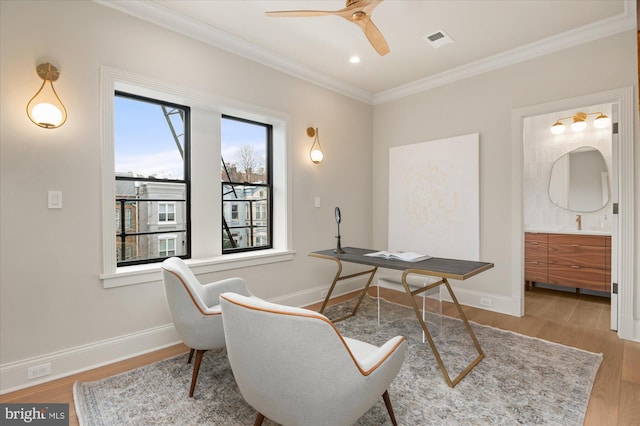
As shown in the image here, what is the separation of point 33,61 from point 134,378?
220 centimetres

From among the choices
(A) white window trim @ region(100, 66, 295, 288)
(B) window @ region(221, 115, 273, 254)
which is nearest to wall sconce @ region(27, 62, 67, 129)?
(A) white window trim @ region(100, 66, 295, 288)

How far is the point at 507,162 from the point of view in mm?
3447

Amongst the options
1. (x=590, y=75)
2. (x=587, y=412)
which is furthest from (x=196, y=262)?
(x=590, y=75)

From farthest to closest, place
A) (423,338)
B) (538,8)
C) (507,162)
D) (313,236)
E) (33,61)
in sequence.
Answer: (313,236) → (507,162) → (423,338) → (538,8) → (33,61)

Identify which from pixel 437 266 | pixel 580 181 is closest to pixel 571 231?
pixel 580 181

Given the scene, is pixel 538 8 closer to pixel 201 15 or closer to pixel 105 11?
pixel 201 15

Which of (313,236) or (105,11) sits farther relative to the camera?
(313,236)

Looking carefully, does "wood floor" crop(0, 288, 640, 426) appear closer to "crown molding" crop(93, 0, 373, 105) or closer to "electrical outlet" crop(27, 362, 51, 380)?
"electrical outlet" crop(27, 362, 51, 380)

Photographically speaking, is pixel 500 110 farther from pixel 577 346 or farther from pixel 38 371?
pixel 38 371

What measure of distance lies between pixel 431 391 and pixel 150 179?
270 cm

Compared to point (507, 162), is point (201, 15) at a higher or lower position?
higher

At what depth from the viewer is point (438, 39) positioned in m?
3.05

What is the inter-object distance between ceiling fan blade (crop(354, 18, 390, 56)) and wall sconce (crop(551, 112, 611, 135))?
339cm

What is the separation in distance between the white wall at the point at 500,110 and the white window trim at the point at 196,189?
1.82 metres
